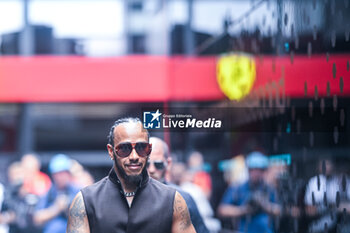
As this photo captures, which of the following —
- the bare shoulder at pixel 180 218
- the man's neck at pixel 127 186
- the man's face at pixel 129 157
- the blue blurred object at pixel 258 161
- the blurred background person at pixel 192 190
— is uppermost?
the man's face at pixel 129 157

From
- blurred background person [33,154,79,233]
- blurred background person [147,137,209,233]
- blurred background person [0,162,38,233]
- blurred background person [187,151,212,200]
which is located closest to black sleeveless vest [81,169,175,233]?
blurred background person [147,137,209,233]

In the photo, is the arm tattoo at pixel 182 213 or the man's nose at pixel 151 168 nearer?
the arm tattoo at pixel 182 213

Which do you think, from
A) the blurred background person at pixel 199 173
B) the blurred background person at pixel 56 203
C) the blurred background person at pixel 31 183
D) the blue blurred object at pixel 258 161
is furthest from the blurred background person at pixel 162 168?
the blurred background person at pixel 199 173

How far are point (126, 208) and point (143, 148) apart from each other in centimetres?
23

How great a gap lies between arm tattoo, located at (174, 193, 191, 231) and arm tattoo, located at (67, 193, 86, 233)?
341mm

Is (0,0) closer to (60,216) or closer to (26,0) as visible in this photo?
(26,0)

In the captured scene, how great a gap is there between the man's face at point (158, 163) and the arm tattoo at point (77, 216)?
457 millimetres

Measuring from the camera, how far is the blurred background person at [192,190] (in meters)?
5.80

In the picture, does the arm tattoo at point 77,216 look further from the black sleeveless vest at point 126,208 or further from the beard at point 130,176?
the beard at point 130,176

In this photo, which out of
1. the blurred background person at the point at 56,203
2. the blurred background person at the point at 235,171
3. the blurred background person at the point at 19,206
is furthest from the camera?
the blurred background person at the point at 235,171

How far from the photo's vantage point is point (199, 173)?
7.45 m

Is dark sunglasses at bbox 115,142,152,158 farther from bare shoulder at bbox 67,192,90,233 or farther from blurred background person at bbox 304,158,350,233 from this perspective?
A: blurred background person at bbox 304,158,350,233

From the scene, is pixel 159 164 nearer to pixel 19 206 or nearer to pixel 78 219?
pixel 78 219

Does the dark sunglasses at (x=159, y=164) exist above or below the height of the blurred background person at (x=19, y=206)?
above
